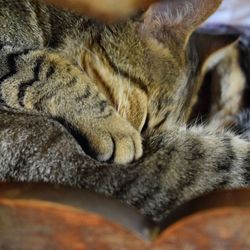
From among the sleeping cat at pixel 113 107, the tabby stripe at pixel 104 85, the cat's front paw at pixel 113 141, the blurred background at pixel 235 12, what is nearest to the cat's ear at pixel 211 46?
the sleeping cat at pixel 113 107

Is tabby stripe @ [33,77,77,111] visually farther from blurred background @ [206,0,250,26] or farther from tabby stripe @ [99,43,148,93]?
blurred background @ [206,0,250,26]

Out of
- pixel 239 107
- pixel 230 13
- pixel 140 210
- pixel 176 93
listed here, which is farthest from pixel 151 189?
pixel 230 13

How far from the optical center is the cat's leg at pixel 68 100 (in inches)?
36.1

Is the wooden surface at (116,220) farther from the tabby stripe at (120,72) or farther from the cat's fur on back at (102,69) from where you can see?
the tabby stripe at (120,72)

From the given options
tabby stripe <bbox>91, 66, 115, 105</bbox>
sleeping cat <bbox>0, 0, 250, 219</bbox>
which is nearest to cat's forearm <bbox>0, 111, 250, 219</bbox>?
sleeping cat <bbox>0, 0, 250, 219</bbox>

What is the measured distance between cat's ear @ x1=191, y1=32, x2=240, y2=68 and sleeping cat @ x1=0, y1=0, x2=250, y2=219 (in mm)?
93

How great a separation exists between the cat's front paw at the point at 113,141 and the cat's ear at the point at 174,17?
28 cm

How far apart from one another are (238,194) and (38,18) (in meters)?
0.60

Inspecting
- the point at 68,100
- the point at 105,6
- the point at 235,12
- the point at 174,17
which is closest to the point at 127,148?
the point at 68,100

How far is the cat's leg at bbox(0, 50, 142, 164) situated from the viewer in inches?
36.1

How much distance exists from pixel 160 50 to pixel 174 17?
78mm

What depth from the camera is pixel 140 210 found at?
79 centimetres

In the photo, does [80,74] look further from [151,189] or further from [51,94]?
[151,189]

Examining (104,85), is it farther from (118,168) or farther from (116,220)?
(116,220)
